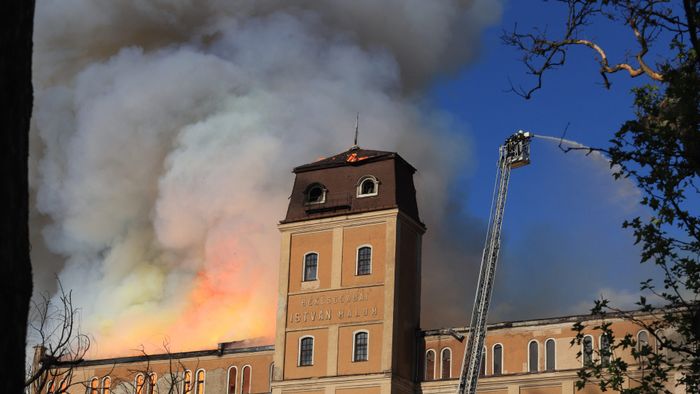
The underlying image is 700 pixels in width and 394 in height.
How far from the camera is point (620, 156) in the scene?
19.1 meters

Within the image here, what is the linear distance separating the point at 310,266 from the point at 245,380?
7.47 metres

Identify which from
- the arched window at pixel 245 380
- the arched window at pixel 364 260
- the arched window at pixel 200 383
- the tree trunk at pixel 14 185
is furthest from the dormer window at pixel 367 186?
the tree trunk at pixel 14 185

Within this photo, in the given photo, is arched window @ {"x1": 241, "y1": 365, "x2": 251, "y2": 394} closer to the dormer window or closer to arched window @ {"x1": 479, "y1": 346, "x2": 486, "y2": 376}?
the dormer window

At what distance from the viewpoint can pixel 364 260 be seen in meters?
54.6

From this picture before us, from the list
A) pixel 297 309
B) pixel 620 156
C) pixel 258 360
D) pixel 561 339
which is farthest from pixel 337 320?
pixel 620 156

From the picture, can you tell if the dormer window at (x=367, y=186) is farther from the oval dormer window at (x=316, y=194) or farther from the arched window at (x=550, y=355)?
the arched window at (x=550, y=355)

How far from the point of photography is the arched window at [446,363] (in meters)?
52.8

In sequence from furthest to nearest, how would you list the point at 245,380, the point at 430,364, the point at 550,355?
1. the point at 245,380
2. the point at 430,364
3. the point at 550,355

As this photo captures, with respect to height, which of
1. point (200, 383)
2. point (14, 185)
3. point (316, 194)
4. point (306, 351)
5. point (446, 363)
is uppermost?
point (316, 194)

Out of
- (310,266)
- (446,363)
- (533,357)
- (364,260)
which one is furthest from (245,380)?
(533,357)

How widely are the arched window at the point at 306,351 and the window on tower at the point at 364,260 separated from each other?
4300mm

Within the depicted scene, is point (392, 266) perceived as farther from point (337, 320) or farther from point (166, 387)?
point (166, 387)

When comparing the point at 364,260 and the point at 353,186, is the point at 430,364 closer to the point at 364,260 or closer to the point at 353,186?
the point at 364,260

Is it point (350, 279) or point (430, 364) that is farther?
point (350, 279)
